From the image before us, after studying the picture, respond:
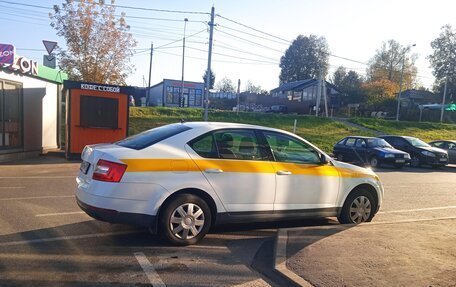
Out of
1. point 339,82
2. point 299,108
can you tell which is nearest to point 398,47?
point 339,82

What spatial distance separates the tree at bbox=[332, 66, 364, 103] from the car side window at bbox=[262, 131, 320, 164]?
62.5 meters

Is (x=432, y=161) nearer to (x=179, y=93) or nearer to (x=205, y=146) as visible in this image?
(x=205, y=146)

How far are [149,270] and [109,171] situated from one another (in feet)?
4.31

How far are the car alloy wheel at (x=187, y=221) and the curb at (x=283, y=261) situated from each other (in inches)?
41.1

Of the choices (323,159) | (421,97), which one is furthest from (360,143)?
(421,97)

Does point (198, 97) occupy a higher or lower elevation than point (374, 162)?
higher

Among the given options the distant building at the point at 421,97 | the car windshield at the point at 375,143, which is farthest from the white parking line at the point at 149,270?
the distant building at the point at 421,97

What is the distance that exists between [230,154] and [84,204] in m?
2.00

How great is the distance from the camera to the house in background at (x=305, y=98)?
59.2 meters

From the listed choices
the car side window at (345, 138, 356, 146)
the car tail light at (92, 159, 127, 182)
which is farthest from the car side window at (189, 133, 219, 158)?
the car side window at (345, 138, 356, 146)

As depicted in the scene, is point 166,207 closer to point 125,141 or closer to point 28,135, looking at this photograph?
point 125,141

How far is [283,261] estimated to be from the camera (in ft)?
15.9

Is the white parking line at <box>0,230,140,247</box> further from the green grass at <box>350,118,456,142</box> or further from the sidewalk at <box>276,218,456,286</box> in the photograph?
the green grass at <box>350,118,456,142</box>

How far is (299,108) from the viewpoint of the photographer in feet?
197
